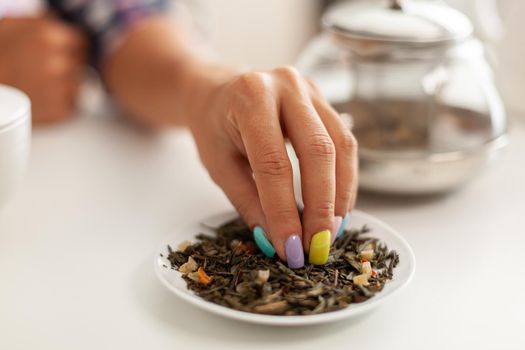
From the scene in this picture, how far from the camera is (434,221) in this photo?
789 millimetres

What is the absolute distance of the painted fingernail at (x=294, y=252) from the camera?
589mm

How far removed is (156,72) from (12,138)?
42cm

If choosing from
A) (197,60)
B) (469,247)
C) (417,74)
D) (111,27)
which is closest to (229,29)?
(111,27)

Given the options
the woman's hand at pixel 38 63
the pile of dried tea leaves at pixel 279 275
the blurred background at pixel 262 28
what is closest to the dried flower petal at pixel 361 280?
the pile of dried tea leaves at pixel 279 275

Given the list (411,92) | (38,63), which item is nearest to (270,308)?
(411,92)

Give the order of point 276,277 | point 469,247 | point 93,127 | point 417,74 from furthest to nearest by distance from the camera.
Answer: point 93,127, point 417,74, point 469,247, point 276,277

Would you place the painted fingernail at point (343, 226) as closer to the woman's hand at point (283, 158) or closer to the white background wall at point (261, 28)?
the woman's hand at point (283, 158)

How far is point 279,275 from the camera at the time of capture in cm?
58

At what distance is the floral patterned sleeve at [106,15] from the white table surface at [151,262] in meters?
0.23

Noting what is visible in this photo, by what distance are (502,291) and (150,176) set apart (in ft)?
1.63

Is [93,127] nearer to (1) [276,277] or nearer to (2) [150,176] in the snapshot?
(2) [150,176]

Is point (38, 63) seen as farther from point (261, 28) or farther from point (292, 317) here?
point (261, 28)

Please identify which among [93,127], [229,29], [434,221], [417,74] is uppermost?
[417,74]

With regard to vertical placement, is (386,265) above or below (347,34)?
below
